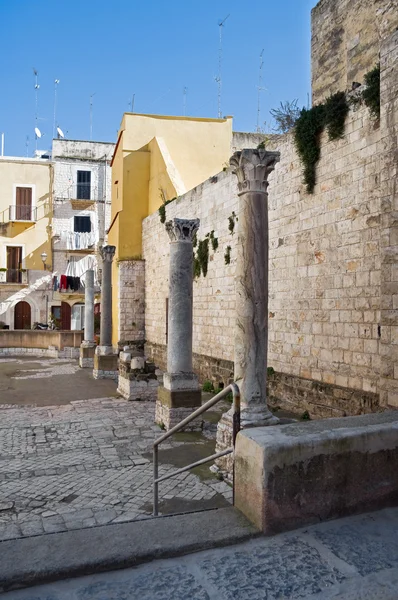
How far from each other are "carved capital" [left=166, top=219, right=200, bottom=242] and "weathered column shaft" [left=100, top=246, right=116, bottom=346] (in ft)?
22.7

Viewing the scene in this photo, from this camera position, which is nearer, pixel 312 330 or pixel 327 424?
pixel 327 424

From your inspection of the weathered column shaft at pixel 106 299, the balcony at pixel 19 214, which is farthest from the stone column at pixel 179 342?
the balcony at pixel 19 214

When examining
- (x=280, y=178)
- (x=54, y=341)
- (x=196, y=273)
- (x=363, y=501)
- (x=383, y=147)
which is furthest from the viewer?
(x=54, y=341)

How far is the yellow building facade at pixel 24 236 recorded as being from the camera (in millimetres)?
30375

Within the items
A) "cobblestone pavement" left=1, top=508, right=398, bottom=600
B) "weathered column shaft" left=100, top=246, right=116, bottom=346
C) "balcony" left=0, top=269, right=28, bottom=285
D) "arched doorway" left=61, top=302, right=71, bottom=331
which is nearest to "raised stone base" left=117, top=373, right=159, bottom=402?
"weathered column shaft" left=100, top=246, right=116, bottom=346

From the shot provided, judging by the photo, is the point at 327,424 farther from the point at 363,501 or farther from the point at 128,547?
the point at 128,547

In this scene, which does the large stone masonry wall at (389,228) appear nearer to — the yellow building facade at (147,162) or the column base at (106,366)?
the column base at (106,366)

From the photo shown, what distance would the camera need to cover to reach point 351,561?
259 centimetres

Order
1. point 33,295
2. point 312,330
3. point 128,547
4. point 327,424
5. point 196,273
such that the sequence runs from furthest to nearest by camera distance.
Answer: point 33,295, point 196,273, point 312,330, point 327,424, point 128,547

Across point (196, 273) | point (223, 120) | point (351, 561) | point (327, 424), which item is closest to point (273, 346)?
point (196, 273)

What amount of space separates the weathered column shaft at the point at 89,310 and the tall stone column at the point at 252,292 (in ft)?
41.6

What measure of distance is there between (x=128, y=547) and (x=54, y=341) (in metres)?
19.9

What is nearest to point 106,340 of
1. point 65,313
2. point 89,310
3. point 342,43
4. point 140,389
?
point 89,310

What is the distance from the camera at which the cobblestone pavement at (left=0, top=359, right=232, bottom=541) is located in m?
4.83
